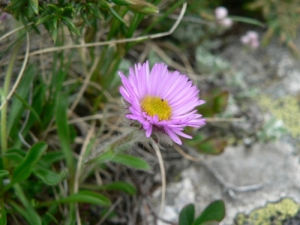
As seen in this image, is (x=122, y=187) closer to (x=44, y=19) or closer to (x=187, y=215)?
(x=187, y=215)

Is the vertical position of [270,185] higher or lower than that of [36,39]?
lower

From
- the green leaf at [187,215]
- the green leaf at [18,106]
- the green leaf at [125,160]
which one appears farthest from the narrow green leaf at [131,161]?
the green leaf at [18,106]

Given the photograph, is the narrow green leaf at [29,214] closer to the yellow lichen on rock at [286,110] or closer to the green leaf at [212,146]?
the green leaf at [212,146]

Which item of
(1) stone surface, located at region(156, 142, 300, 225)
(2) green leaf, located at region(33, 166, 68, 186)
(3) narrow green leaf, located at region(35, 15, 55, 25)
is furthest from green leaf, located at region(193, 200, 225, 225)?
(3) narrow green leaf, located at region(35, 15, 55, 25)

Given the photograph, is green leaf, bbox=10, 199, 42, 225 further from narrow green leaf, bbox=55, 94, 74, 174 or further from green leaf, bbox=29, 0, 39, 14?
green leaf, bbox=29, 0, 39, 14

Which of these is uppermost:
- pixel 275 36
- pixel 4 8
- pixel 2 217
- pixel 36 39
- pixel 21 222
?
pixel 4 8

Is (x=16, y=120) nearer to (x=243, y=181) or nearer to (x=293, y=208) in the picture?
(x=243, y=181)

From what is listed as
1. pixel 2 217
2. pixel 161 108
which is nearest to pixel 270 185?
pixel 161 108

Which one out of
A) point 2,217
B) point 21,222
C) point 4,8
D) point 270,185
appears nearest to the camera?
point 2,217
